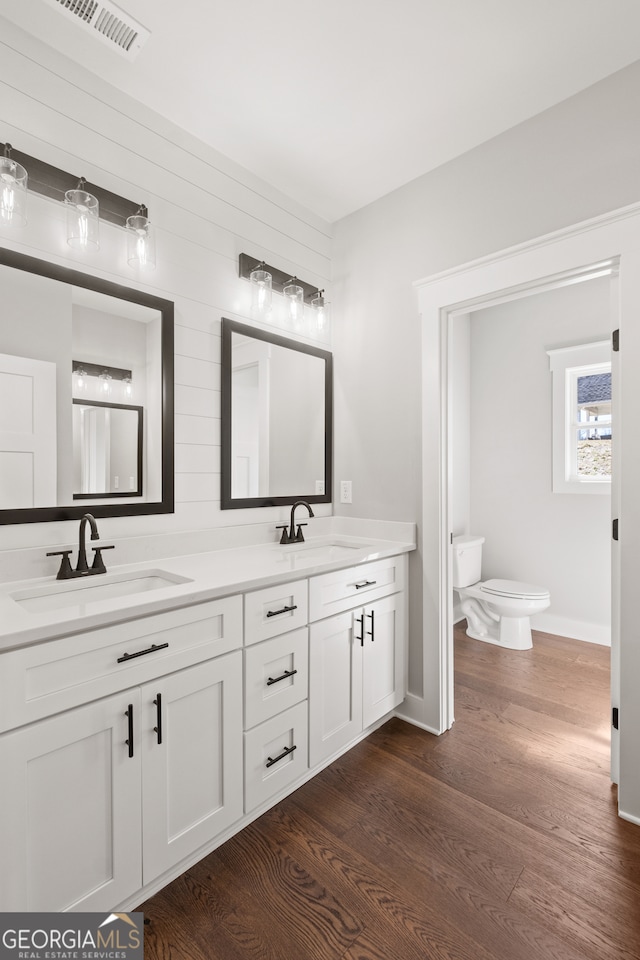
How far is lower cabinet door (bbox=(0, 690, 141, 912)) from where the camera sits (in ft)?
3.36

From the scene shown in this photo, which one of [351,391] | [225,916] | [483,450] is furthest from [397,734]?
[483,450]

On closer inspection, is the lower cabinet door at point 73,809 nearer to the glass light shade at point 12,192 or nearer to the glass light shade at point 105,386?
the glass light shade at point 105,386

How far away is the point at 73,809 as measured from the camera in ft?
3.67

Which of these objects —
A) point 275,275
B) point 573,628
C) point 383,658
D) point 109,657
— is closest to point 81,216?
point 275,275

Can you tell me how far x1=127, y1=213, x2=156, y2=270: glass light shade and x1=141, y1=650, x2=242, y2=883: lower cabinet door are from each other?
1484 mm

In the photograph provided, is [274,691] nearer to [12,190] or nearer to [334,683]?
[334,683]

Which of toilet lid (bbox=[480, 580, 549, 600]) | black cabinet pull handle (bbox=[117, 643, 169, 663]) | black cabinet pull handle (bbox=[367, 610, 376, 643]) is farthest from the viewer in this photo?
toilet lid (bbox=[480, 580, 549, 600])

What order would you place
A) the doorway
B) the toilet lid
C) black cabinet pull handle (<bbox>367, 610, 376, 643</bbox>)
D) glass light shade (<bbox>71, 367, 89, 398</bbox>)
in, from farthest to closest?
the doorway, the toilet lid, black cabinet pull handle (<bbox>367, 610, 376, 643</bbox>), glass light shade (<bbox>71, 367, 89, 398</bbox>)

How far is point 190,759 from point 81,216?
1802mm

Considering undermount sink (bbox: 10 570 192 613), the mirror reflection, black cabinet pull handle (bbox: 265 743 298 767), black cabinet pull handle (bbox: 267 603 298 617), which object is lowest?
black cabinet pull handle (bbox: 265 743 298 767)

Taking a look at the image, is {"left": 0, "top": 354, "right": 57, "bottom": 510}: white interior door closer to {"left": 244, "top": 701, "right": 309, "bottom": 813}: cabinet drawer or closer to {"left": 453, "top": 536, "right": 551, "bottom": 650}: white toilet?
{"left": 244, "top": 701, "right": 309, "bottom": 813}: cabinet drawer

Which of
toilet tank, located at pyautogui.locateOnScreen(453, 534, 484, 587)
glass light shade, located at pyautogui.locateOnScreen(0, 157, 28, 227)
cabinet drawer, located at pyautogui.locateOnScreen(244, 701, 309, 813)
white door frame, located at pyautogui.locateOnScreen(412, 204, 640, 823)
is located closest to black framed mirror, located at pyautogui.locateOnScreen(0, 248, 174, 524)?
glass light shade, located at pyautogui.locateOnScreen(0, 157, 28, 227)

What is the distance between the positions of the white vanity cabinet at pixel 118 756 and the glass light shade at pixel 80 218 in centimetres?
131

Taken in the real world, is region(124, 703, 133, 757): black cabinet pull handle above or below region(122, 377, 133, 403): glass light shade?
below
